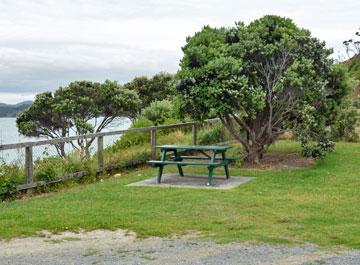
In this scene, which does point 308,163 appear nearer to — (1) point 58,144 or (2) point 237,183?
(2) point 237,183

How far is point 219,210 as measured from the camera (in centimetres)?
930

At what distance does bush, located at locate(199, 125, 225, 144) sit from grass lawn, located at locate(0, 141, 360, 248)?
513 centimetres

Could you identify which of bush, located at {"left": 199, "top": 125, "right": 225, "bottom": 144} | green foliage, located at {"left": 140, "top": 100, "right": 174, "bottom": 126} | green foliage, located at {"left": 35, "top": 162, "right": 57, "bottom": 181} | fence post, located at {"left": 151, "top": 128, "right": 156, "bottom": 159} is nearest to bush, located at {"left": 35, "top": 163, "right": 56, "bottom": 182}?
green foliage, located at {"left": 35, "top": 162, "right": 57, "bottom": 181}

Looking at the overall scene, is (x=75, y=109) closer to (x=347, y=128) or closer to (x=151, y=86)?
(x=151, y=86)

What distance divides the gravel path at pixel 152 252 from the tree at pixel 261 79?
658 cm

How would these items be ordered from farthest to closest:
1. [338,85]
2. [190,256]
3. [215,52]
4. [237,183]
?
[338,85], [215,52], [237,183], [190,256]

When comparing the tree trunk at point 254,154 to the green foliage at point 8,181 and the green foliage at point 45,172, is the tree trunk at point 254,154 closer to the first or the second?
the green foliage at point 45,172

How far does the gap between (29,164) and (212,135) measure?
25.1ft

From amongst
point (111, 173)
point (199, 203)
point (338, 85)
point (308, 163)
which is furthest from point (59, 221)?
point (338, 85)

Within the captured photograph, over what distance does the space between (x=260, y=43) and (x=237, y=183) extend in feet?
12.5

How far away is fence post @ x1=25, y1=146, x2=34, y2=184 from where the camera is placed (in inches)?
464

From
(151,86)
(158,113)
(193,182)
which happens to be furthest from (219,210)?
(151,86)

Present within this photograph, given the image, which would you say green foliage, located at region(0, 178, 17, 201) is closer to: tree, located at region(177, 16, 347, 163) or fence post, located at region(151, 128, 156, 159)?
tree, located at region(177, 16, 347, 163)

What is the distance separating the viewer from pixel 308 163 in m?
14.9
